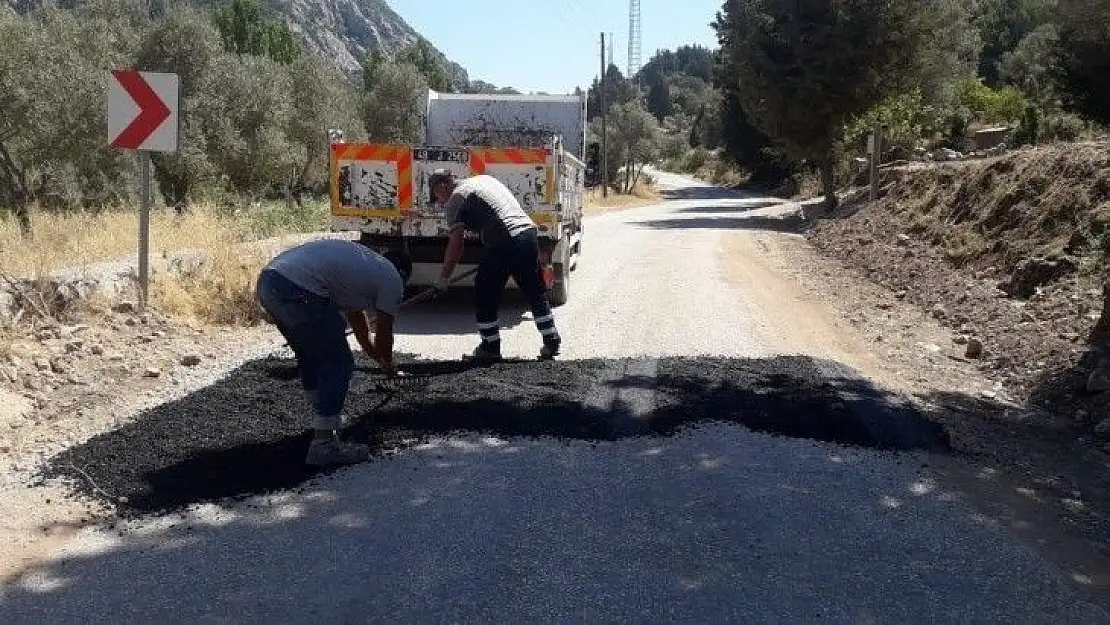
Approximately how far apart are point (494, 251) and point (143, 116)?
10.00ft

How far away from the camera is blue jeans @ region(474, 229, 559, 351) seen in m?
7.80

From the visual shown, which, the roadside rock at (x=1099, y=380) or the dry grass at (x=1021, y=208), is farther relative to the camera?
the dry grass at (x=1021, y=208)

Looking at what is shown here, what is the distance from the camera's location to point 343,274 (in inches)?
194

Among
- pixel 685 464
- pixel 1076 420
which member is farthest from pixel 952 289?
pixel 685 464

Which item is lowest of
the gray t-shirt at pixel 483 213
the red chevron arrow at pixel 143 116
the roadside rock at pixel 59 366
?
the roadside rock at pixel 59 366

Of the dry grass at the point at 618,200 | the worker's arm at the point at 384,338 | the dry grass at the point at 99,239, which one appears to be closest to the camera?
the worker's arm at the point at 384,338

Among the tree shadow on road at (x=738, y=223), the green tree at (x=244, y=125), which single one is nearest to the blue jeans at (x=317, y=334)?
the green tree at (x=244, y=125)

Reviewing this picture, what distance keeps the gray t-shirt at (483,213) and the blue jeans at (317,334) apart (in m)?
2.70

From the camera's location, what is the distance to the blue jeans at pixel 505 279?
25.6 feet

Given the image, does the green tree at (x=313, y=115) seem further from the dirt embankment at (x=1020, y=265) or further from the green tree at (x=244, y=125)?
the dirt embankment at (x=1020, y=265)

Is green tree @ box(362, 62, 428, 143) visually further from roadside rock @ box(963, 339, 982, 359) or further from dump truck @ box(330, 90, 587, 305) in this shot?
roadside rock @ box(963, 339, 982, 359)

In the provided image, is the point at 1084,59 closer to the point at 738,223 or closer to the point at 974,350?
the point at 974,350

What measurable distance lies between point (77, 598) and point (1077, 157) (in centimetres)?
1219

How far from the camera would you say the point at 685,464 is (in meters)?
5.07
